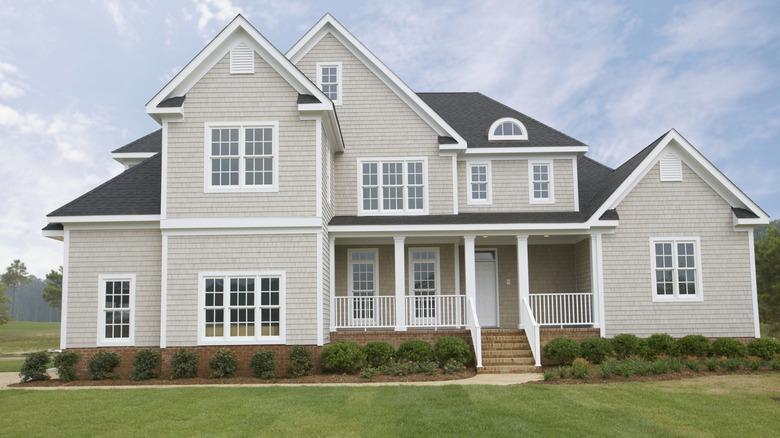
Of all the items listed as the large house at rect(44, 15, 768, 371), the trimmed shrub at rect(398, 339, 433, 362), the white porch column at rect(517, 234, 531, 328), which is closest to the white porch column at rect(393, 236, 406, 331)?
the large house at rect(44, 15, 768, 371)

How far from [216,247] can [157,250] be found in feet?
6.46

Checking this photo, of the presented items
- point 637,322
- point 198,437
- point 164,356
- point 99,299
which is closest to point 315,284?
point 164,356

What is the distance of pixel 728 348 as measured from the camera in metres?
16.8

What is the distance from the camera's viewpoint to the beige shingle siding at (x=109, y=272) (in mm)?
16609

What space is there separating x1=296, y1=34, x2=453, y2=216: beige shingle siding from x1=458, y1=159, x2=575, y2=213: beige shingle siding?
0.98 meters

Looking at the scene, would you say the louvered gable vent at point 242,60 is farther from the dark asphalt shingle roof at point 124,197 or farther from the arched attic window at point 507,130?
the arched attic window at point 507,130

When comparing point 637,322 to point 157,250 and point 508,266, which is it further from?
point 157,250

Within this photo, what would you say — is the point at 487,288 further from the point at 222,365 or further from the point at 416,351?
the point at 222,365

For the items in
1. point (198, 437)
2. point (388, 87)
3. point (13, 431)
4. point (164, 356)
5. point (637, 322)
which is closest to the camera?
point (198, 437)

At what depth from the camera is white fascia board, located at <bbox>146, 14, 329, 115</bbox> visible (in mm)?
16188

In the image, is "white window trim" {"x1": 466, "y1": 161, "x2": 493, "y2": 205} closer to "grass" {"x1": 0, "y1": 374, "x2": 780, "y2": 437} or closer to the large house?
the large house

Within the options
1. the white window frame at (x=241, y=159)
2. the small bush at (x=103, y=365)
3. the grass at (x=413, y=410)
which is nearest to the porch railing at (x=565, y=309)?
the grass at (x=413, y=410)

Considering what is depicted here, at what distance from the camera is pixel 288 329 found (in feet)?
52.0

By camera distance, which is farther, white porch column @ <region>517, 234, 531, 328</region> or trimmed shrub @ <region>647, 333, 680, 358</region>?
white porch column @ <region>517, 234, 531, 328</region>
